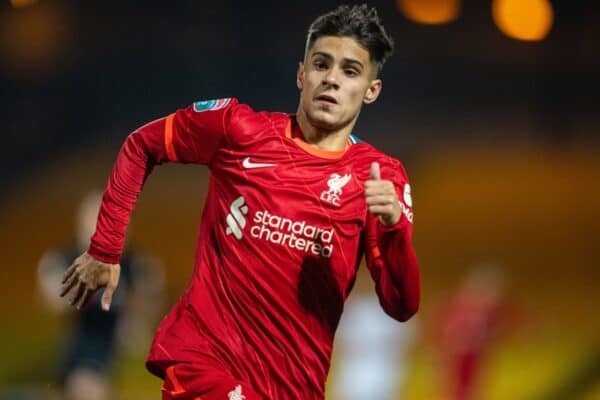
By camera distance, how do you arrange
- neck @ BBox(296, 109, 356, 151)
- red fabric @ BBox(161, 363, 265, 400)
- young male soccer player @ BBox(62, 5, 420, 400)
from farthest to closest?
1. neck @ BBox(296, 109, 356, 151)
2. young male soccer player @ BBox(62, 5, 420, 400)
3. red fabric @ BBox(161, 363, 265, 400)

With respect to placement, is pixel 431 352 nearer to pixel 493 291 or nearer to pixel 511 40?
pixel 493 291

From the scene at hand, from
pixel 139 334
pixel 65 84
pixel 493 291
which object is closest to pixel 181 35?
pixel 65 84

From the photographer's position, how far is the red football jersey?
3.99 meters

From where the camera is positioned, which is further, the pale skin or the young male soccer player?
the pale skin

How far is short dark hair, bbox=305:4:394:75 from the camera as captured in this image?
420cm

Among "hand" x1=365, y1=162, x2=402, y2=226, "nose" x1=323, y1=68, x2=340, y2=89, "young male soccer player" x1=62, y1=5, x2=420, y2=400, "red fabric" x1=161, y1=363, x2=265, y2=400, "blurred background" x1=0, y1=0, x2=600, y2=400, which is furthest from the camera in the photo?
"blurred background" x1=0, y1=0, x2=600, y2=400

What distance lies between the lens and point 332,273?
412 cm

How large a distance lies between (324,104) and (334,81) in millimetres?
86

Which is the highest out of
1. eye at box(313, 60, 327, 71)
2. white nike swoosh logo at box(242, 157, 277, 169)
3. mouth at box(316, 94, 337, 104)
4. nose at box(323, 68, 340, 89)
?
eye at box(313, 60, 327, 71)

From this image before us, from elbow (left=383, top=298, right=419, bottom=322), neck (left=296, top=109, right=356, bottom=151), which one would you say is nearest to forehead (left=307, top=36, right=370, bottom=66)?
neck (left=296, top=109, right=356, bottom=151)

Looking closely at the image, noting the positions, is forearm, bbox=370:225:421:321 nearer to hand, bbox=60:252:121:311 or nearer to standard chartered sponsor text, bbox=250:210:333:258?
standard chartered sponsor text, bbox=250:210:333:258

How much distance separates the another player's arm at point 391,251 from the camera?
3736 mm

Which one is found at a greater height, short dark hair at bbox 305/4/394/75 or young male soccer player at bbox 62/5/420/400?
short dark hair at bbox 305/4/394/75

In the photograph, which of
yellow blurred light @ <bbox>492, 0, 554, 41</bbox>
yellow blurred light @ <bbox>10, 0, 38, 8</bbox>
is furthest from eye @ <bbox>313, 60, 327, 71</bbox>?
yellow blurred light @ <bbox>10, 0, 38, 8</bbox>
